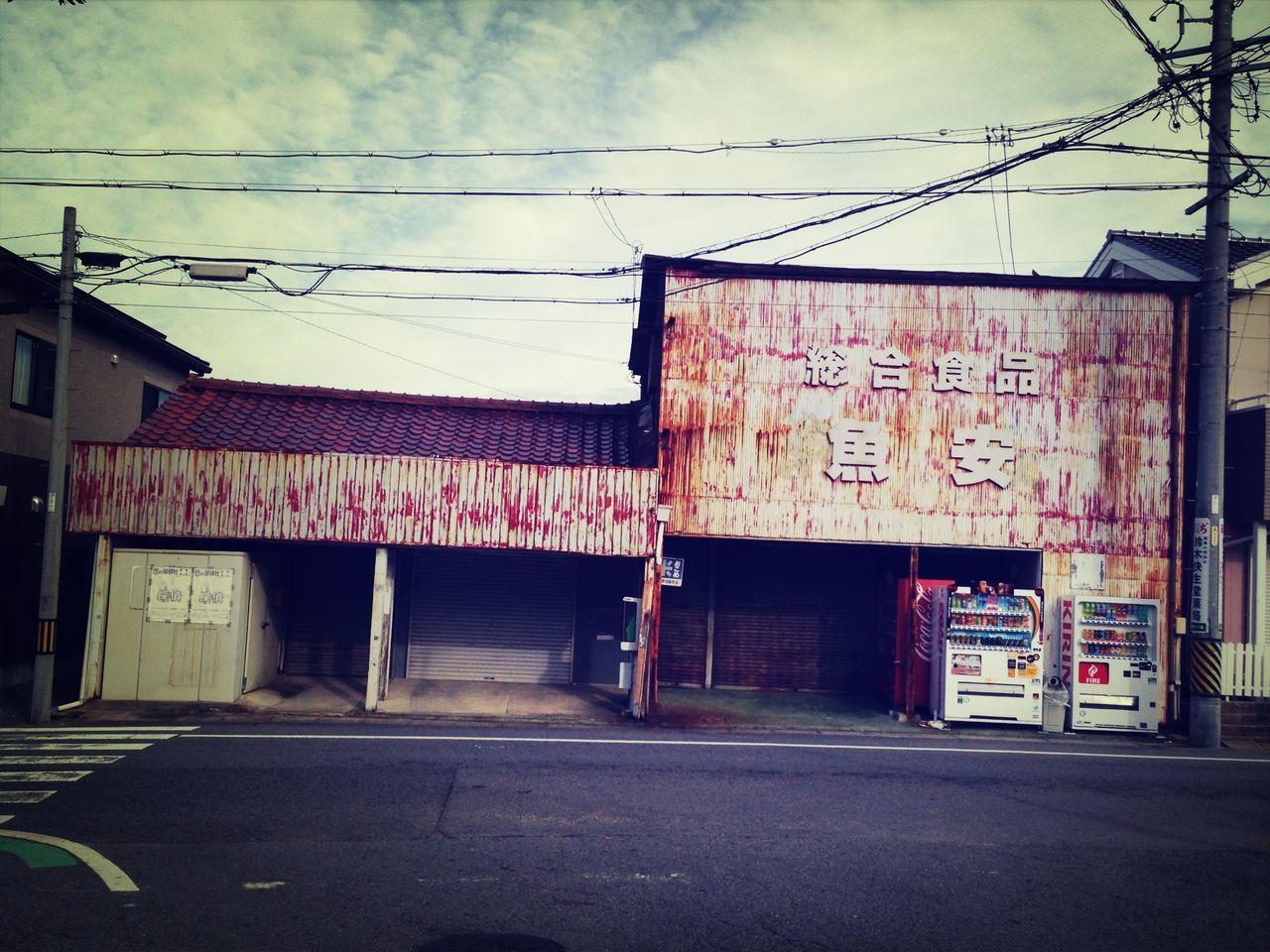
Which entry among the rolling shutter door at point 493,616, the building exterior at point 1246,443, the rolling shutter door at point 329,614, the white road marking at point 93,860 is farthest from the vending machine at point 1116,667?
the white road marking at point 93,860

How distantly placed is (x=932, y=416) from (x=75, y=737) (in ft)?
52.8

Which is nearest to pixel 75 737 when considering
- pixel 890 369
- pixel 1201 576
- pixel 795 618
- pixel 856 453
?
pixel 795 618

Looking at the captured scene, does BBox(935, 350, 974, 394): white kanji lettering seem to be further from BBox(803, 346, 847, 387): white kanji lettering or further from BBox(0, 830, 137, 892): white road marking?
BBox(0, 830, 137, 892): white road marking

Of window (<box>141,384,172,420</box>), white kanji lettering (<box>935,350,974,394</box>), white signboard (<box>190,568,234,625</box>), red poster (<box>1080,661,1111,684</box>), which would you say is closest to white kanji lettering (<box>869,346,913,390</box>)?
white kanji lettering (<box>935,350,974,394</box>)

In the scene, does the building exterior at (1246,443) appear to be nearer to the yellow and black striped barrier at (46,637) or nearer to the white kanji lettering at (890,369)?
the white kanji lettering at (890,369)

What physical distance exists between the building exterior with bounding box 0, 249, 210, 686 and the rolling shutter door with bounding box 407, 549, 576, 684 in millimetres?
7911

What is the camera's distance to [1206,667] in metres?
14.5

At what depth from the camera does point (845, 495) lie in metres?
16.3

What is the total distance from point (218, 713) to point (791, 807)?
413 inches

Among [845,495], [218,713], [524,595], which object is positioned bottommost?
[218,713]

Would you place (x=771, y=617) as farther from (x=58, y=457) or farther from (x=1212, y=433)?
(x=58, y=457)

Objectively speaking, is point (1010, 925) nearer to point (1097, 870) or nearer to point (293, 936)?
point (1097, 870)

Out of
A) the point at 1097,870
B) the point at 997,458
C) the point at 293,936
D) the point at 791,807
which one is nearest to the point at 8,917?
the point at 293,936

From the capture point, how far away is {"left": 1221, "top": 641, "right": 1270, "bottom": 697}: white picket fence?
50.5 ft
